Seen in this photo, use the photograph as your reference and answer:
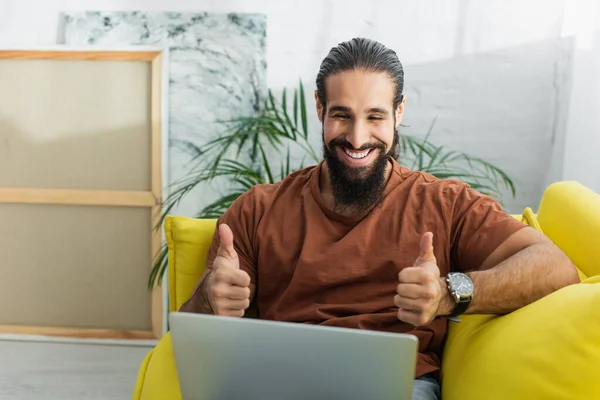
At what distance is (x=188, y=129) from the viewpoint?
9.43 feet

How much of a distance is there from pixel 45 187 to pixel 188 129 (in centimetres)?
66

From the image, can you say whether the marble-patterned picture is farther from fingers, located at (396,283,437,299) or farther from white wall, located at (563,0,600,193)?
fingers, located at (396,283,437,299)

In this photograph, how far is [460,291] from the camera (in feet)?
4.55

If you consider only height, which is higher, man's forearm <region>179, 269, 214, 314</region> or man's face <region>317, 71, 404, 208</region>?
man's face <region>317, 71, 404, 208</region>

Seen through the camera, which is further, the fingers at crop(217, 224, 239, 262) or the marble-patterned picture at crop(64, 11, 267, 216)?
the marble-patterned picture at crop(64, 11, 267, 216)

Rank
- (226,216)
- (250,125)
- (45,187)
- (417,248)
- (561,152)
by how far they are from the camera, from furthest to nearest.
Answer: (45,187) → (561,152) → (250,125) → (226,216) → (417,248)

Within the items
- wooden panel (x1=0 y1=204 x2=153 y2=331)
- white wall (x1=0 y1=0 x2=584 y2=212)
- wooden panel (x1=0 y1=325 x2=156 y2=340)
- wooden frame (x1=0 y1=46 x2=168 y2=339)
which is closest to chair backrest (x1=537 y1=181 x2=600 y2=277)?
white wall (x1=0 y1=0 x2=584 y2=212)

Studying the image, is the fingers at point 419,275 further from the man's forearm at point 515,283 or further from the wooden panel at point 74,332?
the wooden panel at point 74,332

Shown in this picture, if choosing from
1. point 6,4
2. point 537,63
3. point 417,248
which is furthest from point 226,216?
point 6,4

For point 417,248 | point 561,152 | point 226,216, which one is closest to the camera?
point 417,248

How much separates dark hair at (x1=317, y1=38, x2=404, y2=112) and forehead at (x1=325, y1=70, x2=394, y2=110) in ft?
0.05

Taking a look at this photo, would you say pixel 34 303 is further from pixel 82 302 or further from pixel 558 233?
pixel 558 233

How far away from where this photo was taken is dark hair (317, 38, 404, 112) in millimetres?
1715

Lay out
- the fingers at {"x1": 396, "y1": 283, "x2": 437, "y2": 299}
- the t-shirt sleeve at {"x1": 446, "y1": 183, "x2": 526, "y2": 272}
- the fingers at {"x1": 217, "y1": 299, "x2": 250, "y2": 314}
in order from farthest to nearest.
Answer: the t-shirt sleeve at {"x1": 446, "y1": 183, "x2": 526, "y2": 272} < the fingers at {"x1": 217, "y1": 299, "x2": 250, "y2": 314} < the fingers at {"x1": 396, "y1": 283, "x2": 437, "y2": 299}
